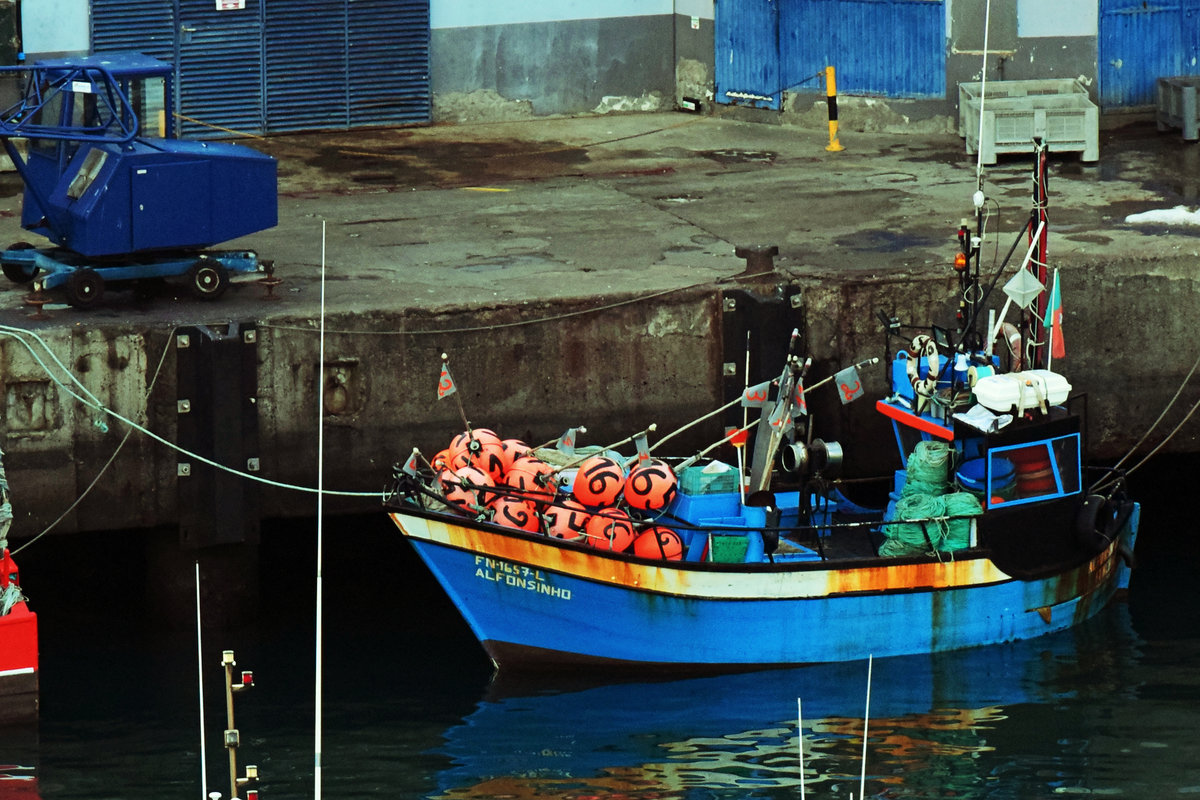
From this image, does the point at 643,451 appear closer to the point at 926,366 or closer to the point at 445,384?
the point at 445,384

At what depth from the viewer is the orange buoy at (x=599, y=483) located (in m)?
14.1

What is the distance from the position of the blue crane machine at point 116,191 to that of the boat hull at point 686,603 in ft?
10.6

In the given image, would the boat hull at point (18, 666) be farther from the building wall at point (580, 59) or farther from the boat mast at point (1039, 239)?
the building wall at point (580, 59)

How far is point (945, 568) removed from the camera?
14.4 m

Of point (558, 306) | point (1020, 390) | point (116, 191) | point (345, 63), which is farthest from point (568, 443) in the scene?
point (345, 63)

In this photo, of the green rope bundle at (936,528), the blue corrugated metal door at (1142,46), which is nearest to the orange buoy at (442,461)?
the green rope bundle at (936,528)

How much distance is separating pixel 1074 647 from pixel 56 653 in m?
→ 6.99

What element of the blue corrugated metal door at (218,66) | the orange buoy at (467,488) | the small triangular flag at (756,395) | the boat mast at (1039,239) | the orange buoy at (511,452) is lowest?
the orange buoy at (467,488)

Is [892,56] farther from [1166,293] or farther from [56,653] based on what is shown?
[56,653]

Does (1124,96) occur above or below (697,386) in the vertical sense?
above

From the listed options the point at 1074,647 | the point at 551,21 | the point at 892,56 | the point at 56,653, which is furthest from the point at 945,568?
the point at 551,21

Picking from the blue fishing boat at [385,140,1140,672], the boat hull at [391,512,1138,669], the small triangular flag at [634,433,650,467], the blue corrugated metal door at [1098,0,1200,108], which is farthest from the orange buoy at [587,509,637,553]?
the blue corrugated metal door at [1098,0,1200,108]

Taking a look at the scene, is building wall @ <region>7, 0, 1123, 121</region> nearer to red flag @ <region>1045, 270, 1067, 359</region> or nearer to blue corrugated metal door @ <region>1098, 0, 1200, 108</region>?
blue corrugated metal door @ <region>1098, 0, 1200, 108</region>

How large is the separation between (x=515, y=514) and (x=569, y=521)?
36 cm
